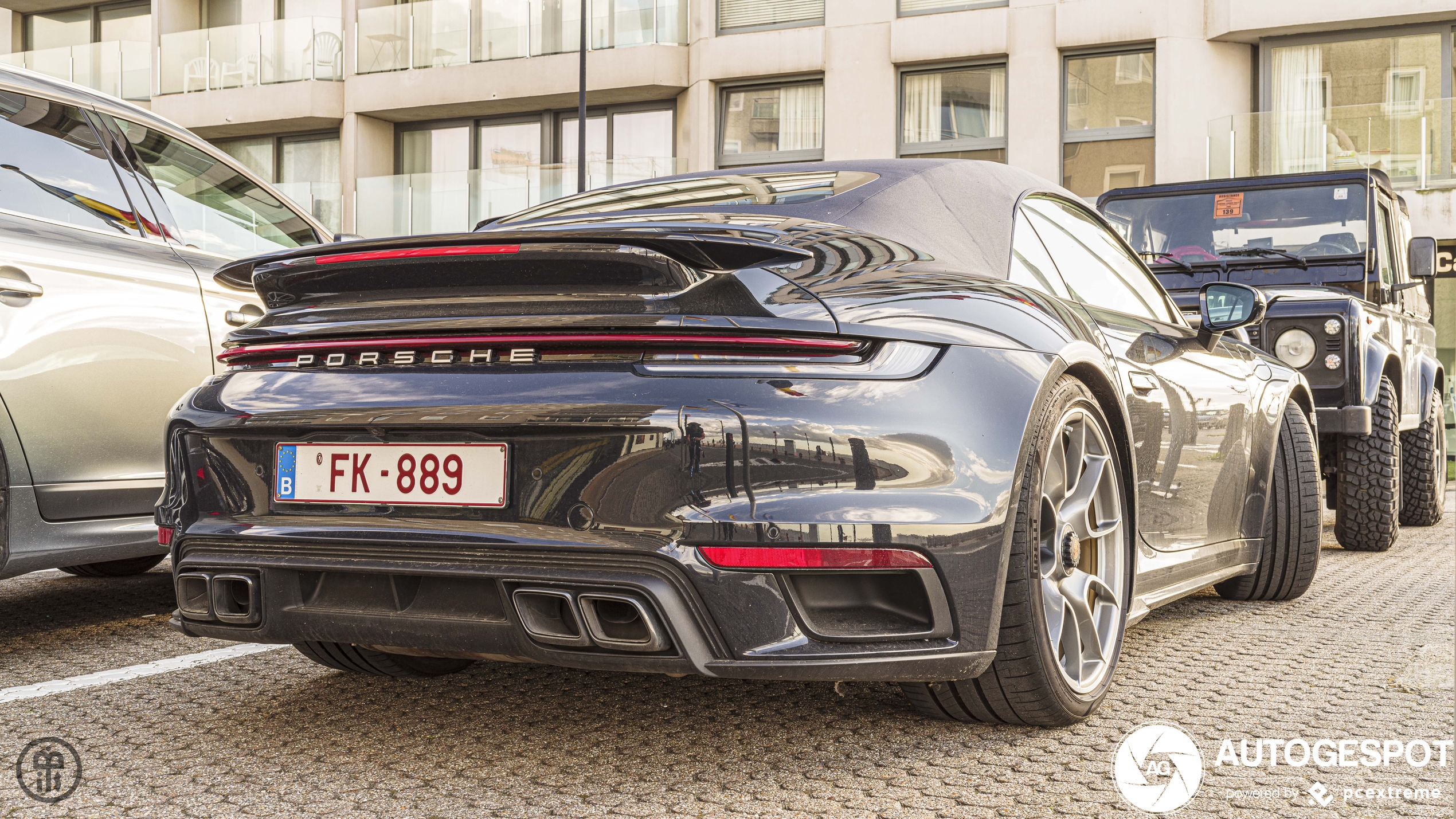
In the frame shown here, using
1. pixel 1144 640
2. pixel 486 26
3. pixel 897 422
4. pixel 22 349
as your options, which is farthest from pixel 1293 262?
pixel 486 26

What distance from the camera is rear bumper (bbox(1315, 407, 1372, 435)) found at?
20.9 feet

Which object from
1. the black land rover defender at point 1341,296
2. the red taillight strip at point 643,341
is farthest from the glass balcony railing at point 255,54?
the red taillight strip at point 643,341

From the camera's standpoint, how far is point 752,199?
3.08 meters

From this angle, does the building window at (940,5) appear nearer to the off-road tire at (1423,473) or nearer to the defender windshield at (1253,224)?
the defender windshield at (1253,224)

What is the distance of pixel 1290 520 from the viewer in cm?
454

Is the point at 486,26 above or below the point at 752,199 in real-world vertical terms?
above

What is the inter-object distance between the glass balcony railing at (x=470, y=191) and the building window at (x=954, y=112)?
12.8 feet

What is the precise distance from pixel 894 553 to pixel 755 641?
29cm

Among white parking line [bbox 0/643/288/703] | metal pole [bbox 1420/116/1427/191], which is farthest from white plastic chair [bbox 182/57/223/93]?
white parking line [bbox 0/643/288/703]

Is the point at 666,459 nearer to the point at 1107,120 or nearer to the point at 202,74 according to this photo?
the point at 1107,120

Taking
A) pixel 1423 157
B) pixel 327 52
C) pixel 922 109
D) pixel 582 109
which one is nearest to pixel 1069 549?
pixel 1423 157

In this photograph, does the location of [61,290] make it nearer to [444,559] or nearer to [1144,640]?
[444,559]

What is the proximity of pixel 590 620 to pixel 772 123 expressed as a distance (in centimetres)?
1998

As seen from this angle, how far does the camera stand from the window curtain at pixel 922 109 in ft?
68.4
